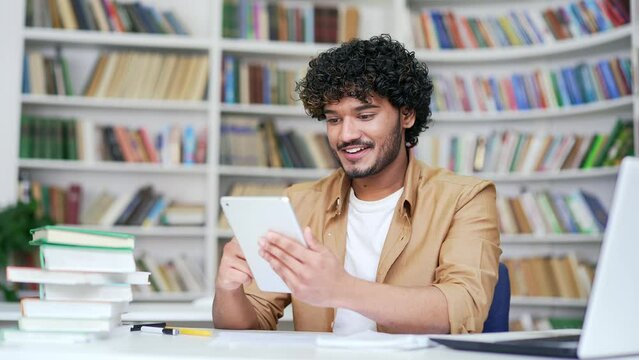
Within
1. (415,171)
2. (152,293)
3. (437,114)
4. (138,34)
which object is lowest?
(152,293)

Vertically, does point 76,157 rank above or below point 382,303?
above

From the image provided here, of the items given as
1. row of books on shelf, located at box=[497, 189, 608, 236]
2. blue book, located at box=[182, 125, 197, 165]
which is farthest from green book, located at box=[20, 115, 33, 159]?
row of books on shelf, located at box=[497, 189, 608, 236]

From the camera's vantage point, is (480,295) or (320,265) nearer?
(320,265)

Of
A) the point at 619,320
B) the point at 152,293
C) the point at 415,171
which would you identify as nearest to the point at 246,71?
the point at 152,293

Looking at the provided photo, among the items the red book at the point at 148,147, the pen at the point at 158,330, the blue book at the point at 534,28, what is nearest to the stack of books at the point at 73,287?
the pen at the point at 158,330

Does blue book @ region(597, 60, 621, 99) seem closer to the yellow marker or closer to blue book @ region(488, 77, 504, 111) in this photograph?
blue book @ region(488, 77, 504, 111)

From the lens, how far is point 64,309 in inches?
53.5

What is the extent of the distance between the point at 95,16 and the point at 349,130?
276 cm

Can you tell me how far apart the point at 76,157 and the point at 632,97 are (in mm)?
2861

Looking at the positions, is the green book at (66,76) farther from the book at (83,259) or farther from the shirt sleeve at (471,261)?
the book at (83,259)

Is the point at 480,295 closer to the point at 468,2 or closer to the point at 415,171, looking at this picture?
the point at 415,171

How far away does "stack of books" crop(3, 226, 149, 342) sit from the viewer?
1349mm

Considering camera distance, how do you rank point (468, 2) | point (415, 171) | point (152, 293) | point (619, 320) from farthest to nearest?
1. point (468, 2)
2. point (152, 293)
3. point (415, 171)
4. point (619, 320)

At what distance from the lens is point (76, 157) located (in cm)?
436
